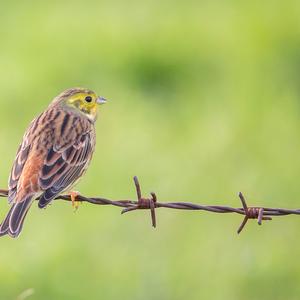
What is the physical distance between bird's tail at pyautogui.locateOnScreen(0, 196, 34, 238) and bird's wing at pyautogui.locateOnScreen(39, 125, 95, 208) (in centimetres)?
15

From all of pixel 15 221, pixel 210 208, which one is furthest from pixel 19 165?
pixel 210 208

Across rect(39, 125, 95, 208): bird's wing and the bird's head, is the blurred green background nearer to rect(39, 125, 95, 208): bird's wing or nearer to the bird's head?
the bird's head

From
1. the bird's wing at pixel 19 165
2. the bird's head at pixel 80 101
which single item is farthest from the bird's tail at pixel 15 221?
the bird's head at pixel 80 101

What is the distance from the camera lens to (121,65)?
17.1m

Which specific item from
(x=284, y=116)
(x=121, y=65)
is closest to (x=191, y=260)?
(x=284, y=116)

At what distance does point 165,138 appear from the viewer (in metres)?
15.1

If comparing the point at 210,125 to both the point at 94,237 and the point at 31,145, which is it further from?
the point at 31,145

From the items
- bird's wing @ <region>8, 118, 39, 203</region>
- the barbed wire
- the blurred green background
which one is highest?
the barbed wire

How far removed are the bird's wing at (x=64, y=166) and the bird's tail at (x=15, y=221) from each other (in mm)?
152

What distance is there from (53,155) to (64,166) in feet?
0.38

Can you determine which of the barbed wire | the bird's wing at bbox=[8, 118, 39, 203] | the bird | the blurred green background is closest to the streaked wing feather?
the bird

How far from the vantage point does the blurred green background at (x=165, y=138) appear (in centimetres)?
1212

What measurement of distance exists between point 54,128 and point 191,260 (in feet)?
8.04

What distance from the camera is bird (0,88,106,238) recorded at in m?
9.53
